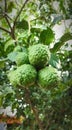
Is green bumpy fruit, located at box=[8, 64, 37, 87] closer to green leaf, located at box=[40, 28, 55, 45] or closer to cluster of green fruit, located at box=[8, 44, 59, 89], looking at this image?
cluster of green fruit, located at box=[8, 44, 59, 89]

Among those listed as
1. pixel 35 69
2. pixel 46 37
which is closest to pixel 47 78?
pixel 35 69

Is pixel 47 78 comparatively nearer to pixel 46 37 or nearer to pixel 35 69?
pixel 35 69

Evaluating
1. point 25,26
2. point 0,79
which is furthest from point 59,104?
point 25,26

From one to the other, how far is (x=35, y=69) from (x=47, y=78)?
0.04m

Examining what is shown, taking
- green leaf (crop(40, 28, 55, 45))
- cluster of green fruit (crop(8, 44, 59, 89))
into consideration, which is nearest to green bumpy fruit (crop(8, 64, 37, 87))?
cluster of green fruit (crop(8, 44, 59, 89))

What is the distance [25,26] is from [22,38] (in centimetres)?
17

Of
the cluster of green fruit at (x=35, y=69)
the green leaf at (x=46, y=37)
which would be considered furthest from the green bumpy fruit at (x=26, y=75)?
the green leaf at (x=46, y=37)

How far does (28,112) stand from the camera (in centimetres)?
194

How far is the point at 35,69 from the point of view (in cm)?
78

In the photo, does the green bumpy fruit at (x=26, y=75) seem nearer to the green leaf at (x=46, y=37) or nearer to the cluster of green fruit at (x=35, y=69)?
the cluster of green fruit at (x=35, y=69)

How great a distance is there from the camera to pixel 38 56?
761mm

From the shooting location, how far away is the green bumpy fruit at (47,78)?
0.77 m

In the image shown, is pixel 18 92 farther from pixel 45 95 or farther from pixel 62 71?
pixel 62 71

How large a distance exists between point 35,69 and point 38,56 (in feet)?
0.13
